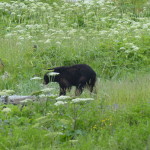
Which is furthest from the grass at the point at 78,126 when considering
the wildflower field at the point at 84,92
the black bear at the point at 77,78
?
the black bear at the point at 77,78

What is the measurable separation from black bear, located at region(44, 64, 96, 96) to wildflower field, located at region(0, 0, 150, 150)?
0.23 meters

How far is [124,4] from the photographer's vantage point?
76.5 feet

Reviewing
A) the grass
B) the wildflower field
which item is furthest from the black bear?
the grass

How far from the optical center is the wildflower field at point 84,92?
683 centimetres

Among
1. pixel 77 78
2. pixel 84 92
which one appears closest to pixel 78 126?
pixel 84 92

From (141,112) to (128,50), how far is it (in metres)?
6.14

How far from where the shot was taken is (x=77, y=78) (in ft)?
35.3

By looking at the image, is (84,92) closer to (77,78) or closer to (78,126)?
(77,78)

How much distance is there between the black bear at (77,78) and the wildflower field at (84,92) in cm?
23

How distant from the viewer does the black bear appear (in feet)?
34.8

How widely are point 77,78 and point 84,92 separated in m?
0.45

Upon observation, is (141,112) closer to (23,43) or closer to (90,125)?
(90,125)

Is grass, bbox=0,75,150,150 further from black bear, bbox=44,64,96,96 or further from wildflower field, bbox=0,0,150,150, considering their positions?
black bear, bbox=44,64,96,96

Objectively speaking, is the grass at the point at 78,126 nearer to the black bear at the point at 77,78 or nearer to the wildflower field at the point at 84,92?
the wildflower field at the point at 84,92
